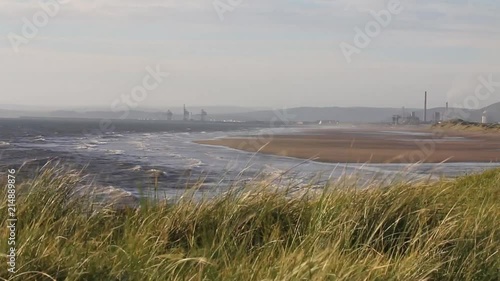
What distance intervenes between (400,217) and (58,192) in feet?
11.2

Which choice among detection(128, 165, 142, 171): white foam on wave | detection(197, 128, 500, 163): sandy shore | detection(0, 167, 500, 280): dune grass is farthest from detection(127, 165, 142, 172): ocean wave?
detection(0, 167, 500, 280): dune grass

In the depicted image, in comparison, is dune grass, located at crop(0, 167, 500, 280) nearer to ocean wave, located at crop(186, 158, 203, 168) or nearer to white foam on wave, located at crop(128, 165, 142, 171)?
white foam on wave, located at crop(128, 165, 142, 171)

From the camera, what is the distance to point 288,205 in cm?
663

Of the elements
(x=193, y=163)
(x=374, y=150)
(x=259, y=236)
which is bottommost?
(x=374, y=150)

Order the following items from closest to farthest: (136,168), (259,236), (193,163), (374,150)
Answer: (259,236) → (136,168) → (193,163) → (374,150)

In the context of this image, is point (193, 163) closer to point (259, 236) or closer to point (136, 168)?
point (136, 168)

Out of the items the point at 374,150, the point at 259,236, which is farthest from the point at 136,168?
the point at 374,150

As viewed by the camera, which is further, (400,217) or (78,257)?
(400,217)

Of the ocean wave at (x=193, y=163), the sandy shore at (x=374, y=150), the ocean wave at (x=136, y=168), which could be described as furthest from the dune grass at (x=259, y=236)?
the ocean wave at (x=193, y=163)

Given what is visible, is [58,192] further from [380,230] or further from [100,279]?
[380,230]

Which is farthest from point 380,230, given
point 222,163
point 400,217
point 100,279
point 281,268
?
point 222,163

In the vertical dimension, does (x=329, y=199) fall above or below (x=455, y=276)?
above

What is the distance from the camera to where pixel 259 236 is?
6.09 meters

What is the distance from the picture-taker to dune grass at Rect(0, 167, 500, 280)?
4.57 m
